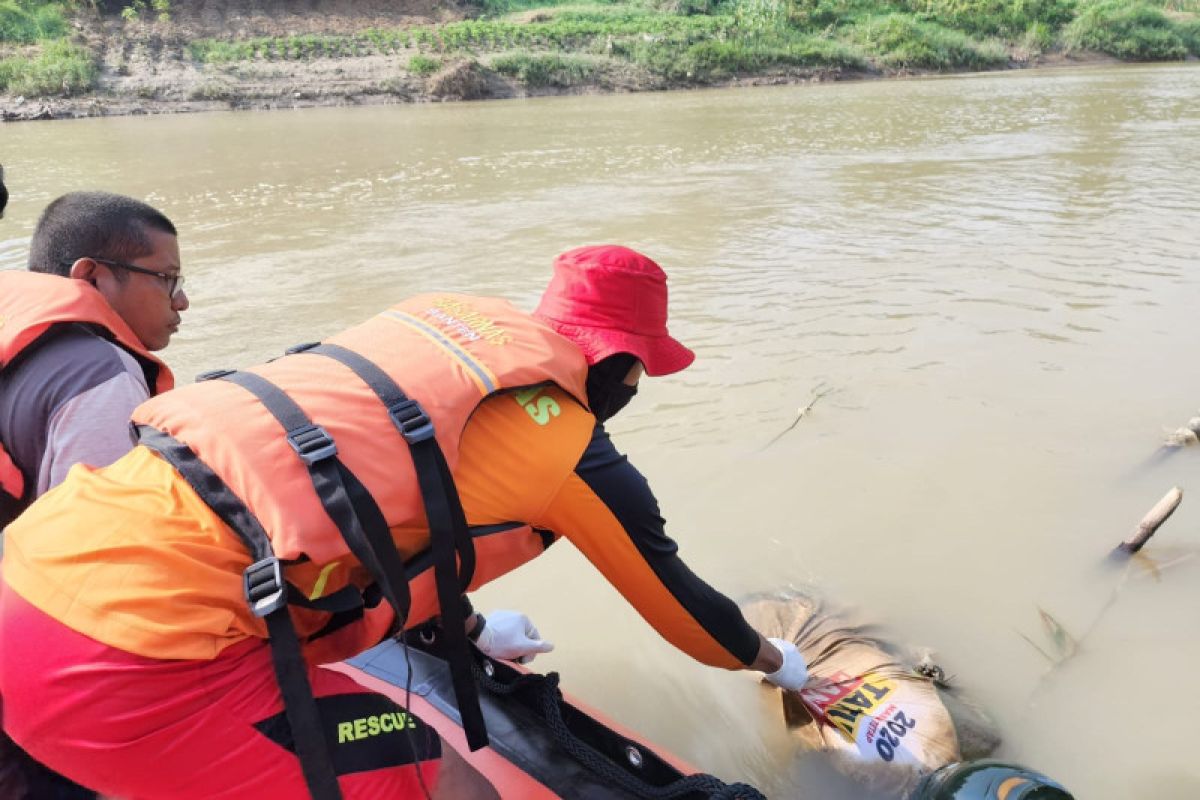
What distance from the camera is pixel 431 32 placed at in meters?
30.4

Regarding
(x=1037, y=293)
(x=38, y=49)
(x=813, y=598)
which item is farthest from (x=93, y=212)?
(x=38, y=49)

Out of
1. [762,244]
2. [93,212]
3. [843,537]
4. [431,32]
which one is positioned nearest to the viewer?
[93,212]

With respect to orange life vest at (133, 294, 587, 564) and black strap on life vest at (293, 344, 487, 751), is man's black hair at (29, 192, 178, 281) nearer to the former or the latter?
orange life vest at (133, 294, 587, 564)

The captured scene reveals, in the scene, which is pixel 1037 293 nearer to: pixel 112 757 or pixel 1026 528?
pixel 1026 528

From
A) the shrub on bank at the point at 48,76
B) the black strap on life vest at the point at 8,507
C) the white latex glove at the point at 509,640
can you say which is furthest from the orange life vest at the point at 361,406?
the shrub on bank at the point at 48,76

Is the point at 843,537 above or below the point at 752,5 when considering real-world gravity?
below

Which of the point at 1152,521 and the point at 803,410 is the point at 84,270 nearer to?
the point at 803,410

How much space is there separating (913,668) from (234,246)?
23.7 ft

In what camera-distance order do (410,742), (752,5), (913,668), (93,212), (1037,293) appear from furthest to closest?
(752,5) → (1037,293) → (913,668) → (93,212) → (410,742)

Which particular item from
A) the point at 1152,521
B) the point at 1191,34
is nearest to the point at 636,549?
the point at 1152,521

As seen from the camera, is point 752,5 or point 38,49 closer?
point 38,49

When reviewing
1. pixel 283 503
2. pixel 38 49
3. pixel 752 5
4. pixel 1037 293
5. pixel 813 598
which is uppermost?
pixel 752 5

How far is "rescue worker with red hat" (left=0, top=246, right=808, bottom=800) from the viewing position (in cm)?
121

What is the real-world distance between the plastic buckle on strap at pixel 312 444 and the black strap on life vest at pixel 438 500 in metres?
0.12
